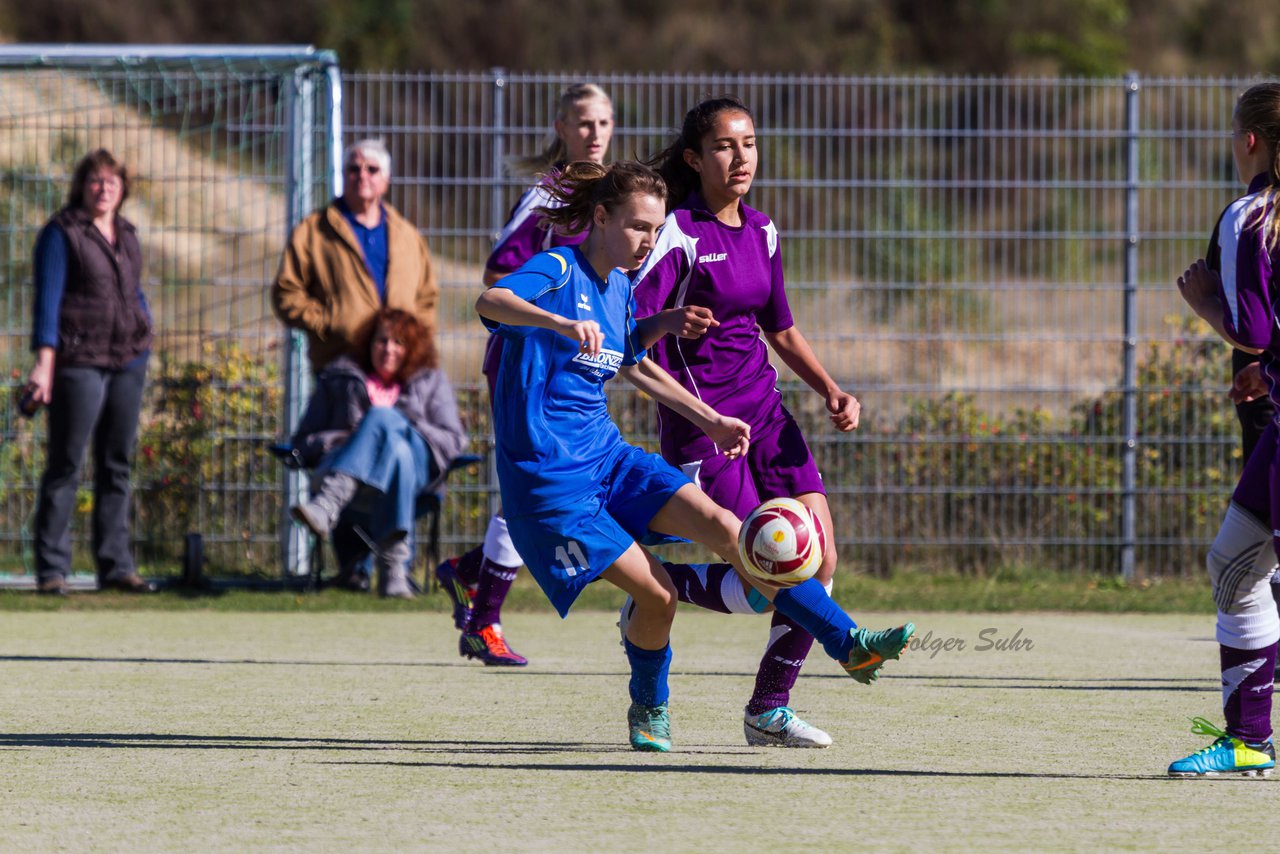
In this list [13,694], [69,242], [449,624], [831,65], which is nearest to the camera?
[13,694]

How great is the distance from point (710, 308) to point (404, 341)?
4427 mm

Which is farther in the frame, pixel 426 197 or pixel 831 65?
pixel 831 65

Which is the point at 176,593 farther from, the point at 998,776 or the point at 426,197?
the point at 998,776

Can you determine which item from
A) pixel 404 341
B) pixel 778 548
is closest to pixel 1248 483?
pixel 778 548

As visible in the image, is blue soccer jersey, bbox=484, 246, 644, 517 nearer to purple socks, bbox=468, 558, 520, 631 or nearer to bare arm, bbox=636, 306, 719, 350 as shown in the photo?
bare arm, bbox=636, 306, 719, 350

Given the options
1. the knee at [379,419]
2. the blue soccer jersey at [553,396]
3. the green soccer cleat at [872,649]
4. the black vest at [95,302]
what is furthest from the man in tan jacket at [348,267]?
the green soccer cleat at [872,649]

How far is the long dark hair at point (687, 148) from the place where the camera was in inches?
224

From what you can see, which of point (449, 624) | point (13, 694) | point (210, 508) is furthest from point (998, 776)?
point (210, 508)

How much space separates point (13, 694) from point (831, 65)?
103ft

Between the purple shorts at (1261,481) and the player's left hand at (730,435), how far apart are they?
4.11 feet

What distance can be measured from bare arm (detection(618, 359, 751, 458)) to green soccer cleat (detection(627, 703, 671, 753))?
0.74 meters

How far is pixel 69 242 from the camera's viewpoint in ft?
32.0

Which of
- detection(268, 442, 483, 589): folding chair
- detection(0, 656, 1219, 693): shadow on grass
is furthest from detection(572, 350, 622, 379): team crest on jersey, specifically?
detection(268, 442, 483, 589): folding chair

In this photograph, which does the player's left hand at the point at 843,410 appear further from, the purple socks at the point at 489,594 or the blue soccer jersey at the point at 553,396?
the purple socks at the point at 489,594
